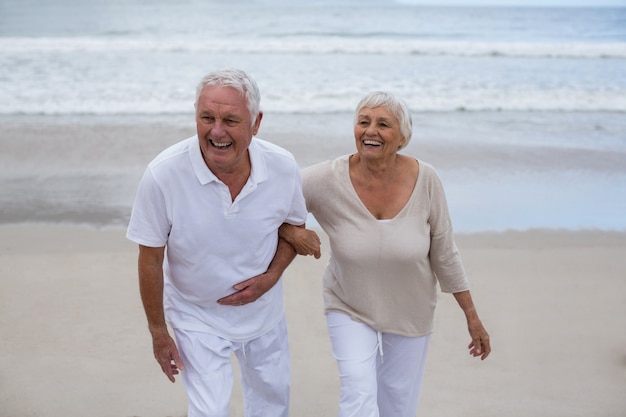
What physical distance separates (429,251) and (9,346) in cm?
297

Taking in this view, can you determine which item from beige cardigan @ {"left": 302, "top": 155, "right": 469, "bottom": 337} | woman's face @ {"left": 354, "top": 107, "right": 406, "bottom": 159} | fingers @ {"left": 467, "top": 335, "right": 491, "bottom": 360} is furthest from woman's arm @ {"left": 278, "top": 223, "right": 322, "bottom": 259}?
fingers @ {"left": 467, "top": 335, "right": 491, "bottom": 360}

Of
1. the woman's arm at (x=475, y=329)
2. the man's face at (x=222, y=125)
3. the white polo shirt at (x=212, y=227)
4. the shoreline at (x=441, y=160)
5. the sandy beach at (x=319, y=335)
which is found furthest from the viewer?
the shoreline at (x=441, y=160)

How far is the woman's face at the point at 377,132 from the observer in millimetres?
3254

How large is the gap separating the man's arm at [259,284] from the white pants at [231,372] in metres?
0.19

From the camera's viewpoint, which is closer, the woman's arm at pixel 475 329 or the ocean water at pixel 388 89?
the woman's arm at pixel 475 329

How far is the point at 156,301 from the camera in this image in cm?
309

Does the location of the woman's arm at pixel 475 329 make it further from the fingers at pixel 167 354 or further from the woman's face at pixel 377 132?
the fingers at pixel 167 354

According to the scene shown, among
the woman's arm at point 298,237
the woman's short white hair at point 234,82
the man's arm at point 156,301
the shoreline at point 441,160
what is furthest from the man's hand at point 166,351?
the shoreline at point 441,160

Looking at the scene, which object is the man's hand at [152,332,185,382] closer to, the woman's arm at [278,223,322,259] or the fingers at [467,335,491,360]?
the woman's arm at [278,223,322,259]

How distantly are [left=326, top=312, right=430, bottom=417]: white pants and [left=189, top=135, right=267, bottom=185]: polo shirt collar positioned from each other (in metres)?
0.78

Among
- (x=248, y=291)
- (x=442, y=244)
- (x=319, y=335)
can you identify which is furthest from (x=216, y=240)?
(x=319, y=335)

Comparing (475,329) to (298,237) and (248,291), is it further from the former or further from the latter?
(248,291)

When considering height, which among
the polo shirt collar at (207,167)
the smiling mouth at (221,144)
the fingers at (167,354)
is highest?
the smiling mouth at (221,144)

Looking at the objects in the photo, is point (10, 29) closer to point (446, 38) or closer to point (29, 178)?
point (446, 38)
